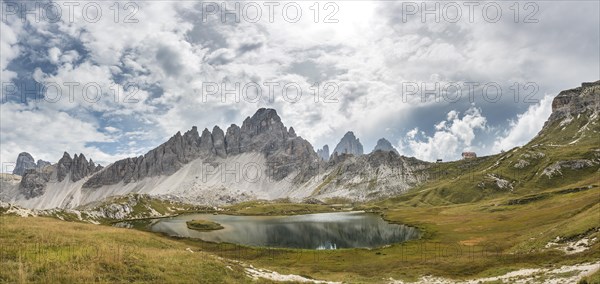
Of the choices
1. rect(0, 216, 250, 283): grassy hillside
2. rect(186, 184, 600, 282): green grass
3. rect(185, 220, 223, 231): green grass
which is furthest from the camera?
rect(185, 220, 223, 231): green grass

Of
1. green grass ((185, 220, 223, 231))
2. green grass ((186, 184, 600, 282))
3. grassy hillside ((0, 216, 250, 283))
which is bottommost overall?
green grass ((185, 220, 223, 231))

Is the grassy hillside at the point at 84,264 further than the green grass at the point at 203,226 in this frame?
No

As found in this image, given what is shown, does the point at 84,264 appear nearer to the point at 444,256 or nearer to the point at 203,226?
the point at 444,256

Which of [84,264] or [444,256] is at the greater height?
[84,264]

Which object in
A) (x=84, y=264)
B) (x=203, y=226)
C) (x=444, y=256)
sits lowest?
(x=203, y=226)

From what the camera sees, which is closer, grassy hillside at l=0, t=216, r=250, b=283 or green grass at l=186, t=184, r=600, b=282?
grassy hillside at l=0, t=216, r=250, b=283

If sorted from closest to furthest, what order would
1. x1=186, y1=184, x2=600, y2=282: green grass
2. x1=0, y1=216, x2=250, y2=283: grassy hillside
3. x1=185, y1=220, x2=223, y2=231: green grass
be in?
1. x1=0, y1=216, x2=250, y2=283: grassy hillside
2. x1=186, y1=184, x2=600, y2=282: green grass
3. x1=185, y1=220, x2=223, y2=231: green grass

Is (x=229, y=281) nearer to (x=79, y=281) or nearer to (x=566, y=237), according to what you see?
(x=79, y=281)

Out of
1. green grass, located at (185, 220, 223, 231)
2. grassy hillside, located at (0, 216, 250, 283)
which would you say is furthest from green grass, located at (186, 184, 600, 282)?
green grass, located at (185, 220, 223, 231)

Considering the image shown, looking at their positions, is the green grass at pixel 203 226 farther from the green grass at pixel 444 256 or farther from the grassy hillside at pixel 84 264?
the grassy hillside at pixel 84 264

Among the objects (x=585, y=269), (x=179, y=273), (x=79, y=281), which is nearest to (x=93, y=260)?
(x=79, y=281)

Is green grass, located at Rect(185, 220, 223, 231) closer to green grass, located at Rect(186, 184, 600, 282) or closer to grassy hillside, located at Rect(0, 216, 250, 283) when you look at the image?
green grass, located at Rect(186, 184, 600, 282)

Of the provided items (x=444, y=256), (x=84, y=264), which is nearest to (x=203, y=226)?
(x=444, y=256)

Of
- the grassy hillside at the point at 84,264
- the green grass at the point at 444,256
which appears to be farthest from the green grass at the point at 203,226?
the grassy hillside at the point at 84,264
